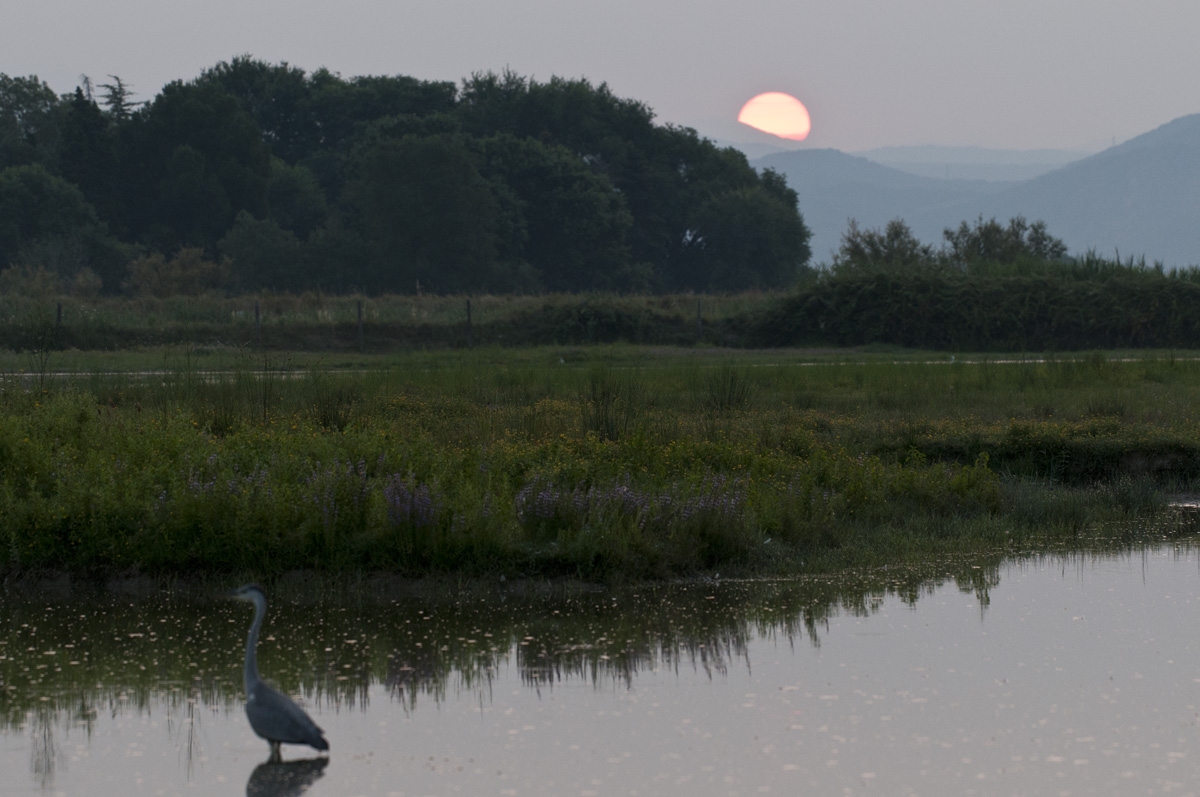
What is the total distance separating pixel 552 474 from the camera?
1078cm

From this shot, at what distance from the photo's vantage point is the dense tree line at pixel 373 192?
6606cm

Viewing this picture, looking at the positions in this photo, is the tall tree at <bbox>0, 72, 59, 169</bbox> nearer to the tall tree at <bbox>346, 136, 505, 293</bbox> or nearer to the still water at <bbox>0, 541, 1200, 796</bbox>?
the tall tree at <bbox>346, 136, 505, 293</bbox>

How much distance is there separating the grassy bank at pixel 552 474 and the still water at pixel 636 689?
0.43 m

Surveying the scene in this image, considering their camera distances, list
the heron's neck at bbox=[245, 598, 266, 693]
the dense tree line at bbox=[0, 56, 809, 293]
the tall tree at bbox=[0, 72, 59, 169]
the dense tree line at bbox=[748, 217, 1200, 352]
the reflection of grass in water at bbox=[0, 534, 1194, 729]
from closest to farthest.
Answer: the heron's neck at bbox=[245, 598, 266, 693], the reflection of grass in water at bbox=[0, 534, 1194, 729], the dense tree line at bbox=[748, 217, 1200, 352], the dense tree line at bbox=[0, 56, 809, 293], the tall tree at bbox=[0, 72, 59, 169]

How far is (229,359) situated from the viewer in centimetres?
2439

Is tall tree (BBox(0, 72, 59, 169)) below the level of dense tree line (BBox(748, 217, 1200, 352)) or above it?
above

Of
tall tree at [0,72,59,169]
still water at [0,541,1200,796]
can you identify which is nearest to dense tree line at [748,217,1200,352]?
still water at [0,541,1200,796]

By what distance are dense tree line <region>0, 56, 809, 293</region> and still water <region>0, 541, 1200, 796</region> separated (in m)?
49.5

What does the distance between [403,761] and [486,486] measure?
197 inches

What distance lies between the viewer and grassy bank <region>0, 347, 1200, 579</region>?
9.17 meters

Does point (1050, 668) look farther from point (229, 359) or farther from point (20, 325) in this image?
point (20, 325)

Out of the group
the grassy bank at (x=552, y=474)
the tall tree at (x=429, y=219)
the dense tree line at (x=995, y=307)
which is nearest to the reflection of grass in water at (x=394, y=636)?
the grassy bank at (x=552, y=474)

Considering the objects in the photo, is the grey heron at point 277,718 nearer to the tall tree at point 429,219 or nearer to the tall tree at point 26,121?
the tall tree at point 429,219

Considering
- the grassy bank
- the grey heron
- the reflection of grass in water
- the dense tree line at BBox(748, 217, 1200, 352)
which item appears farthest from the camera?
the dense tree line at BBox(748, 217, 1200, 352)
